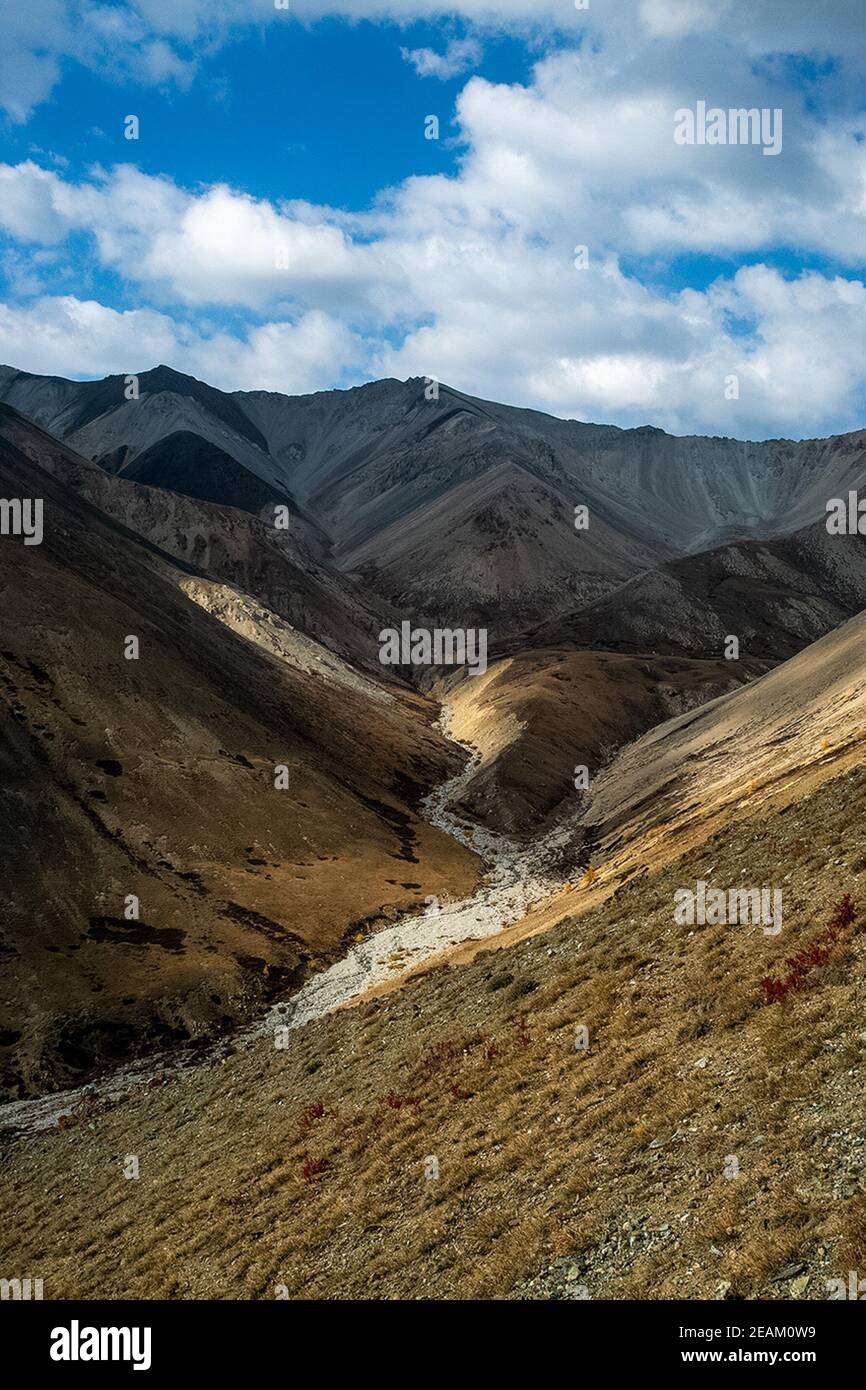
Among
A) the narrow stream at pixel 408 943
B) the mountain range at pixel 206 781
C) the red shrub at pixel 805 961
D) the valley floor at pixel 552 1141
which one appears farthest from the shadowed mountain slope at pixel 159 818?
the red shrub at pixel 805 961

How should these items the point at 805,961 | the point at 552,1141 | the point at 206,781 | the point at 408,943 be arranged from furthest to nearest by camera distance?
the point at 206,781
the point at 408,943
the point at 805,961
the point at 552,1141

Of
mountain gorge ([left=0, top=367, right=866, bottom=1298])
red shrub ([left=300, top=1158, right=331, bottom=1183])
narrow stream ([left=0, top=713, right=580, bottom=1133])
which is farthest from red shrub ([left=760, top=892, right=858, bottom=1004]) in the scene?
narrow stream ([left=0, top=713, right=580, bottom=1133])

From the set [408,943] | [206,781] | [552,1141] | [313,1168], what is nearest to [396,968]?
[408,943]

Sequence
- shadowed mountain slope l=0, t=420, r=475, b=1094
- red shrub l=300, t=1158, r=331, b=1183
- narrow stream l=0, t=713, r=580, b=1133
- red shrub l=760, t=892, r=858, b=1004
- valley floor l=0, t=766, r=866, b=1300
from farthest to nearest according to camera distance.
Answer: shadowed mountain slope l=0, t=420, r=475, b=1094, narrow stream l=0, t=713, r=580, b=1133, red shrub l=300, t=1158, r=331, b=1183, red shrub l=760, t=892, r=858, b=1004, valley floor l=0, t=766, r=866, b=1300

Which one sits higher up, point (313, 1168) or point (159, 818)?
point (159, 818)

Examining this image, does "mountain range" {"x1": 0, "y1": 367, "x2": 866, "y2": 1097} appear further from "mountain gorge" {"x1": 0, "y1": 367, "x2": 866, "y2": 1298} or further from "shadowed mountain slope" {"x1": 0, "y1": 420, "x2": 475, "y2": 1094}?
"mountain gorge" {"x1": 0, "y1": 367, "x2": 866, "y2": 1298}

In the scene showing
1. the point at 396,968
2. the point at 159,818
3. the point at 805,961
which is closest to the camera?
the point at 805,961

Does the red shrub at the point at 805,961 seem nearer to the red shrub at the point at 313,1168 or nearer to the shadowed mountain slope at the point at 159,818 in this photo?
the red shrub at the point at 313,1168

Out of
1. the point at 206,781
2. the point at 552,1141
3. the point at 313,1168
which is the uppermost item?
the point at 206,781

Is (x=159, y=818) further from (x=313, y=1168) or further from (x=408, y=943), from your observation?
(x=313, y=1168)

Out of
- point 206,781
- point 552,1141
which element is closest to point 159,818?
point 206,781

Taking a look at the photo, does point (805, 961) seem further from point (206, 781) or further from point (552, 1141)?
point (206, 781)

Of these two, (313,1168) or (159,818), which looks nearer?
(313,1168)

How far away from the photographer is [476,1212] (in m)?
16.5
